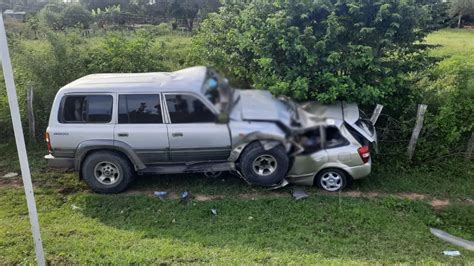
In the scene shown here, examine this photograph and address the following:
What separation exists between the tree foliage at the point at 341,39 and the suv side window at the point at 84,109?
158cm

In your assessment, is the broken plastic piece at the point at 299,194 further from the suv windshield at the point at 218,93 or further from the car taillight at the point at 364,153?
the suv windshield at the point at 218,93

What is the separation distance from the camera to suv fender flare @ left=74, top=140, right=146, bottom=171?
5.18 metres

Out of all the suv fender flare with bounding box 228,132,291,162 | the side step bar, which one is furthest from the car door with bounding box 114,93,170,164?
the suv fender flare with bounding box 228,132,291,162

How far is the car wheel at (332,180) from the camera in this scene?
5660 millimetres

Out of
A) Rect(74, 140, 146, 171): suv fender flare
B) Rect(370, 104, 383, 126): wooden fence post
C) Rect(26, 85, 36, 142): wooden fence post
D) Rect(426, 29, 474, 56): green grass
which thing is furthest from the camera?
Rect(426, 29, 474, 56): green grass

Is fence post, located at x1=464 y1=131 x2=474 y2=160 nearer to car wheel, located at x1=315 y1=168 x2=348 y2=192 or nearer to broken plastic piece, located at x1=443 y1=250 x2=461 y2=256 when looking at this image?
car wheel, located at x1=315 y1=168 x2=348 y2=192

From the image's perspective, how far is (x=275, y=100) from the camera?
5.57ft

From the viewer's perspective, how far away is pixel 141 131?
4.91m

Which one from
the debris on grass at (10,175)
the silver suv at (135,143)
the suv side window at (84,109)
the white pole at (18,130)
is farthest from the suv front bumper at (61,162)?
the white pole at (18,130)

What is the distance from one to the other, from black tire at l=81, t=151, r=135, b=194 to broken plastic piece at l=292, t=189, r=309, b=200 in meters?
2.25

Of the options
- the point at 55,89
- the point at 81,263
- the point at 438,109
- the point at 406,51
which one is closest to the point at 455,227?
the point at 438,109

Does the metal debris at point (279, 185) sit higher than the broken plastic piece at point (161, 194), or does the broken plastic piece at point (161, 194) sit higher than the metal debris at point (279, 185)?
the metal debris at point (279, 185)

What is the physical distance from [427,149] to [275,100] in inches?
221

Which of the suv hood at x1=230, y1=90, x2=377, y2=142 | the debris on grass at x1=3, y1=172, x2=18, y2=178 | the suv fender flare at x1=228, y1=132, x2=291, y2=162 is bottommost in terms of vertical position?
the debris on grass at x1=3, y1=172, x2=18, y2=178
